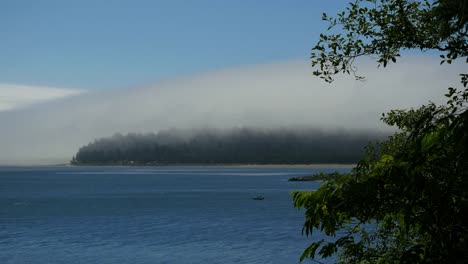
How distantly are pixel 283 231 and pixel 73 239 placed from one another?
116 feet

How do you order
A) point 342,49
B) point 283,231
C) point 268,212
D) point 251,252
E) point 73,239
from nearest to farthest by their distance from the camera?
point 342,49, point 251,252, point 73,239, point 283,231, point 268,212

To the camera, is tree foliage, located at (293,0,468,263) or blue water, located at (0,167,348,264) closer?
tree foliage, located at (293,0,468,263)

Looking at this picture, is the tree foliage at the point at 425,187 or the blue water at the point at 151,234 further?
the blue water at the point at 151,234

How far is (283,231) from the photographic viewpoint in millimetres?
109938

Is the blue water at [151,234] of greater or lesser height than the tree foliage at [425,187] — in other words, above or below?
below

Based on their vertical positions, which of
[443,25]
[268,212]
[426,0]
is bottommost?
[268,212]

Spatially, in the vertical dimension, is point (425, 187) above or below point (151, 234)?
above

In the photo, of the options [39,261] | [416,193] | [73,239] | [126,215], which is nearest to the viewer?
[416,193]

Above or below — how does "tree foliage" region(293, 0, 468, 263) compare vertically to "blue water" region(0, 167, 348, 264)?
above

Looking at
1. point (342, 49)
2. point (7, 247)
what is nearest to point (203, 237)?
point (7, 247)

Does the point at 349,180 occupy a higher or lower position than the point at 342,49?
lower

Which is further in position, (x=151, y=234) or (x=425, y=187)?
(x=151, y=234)

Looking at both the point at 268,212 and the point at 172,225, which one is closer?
the point at 172,225

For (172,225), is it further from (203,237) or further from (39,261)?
(39,261)
